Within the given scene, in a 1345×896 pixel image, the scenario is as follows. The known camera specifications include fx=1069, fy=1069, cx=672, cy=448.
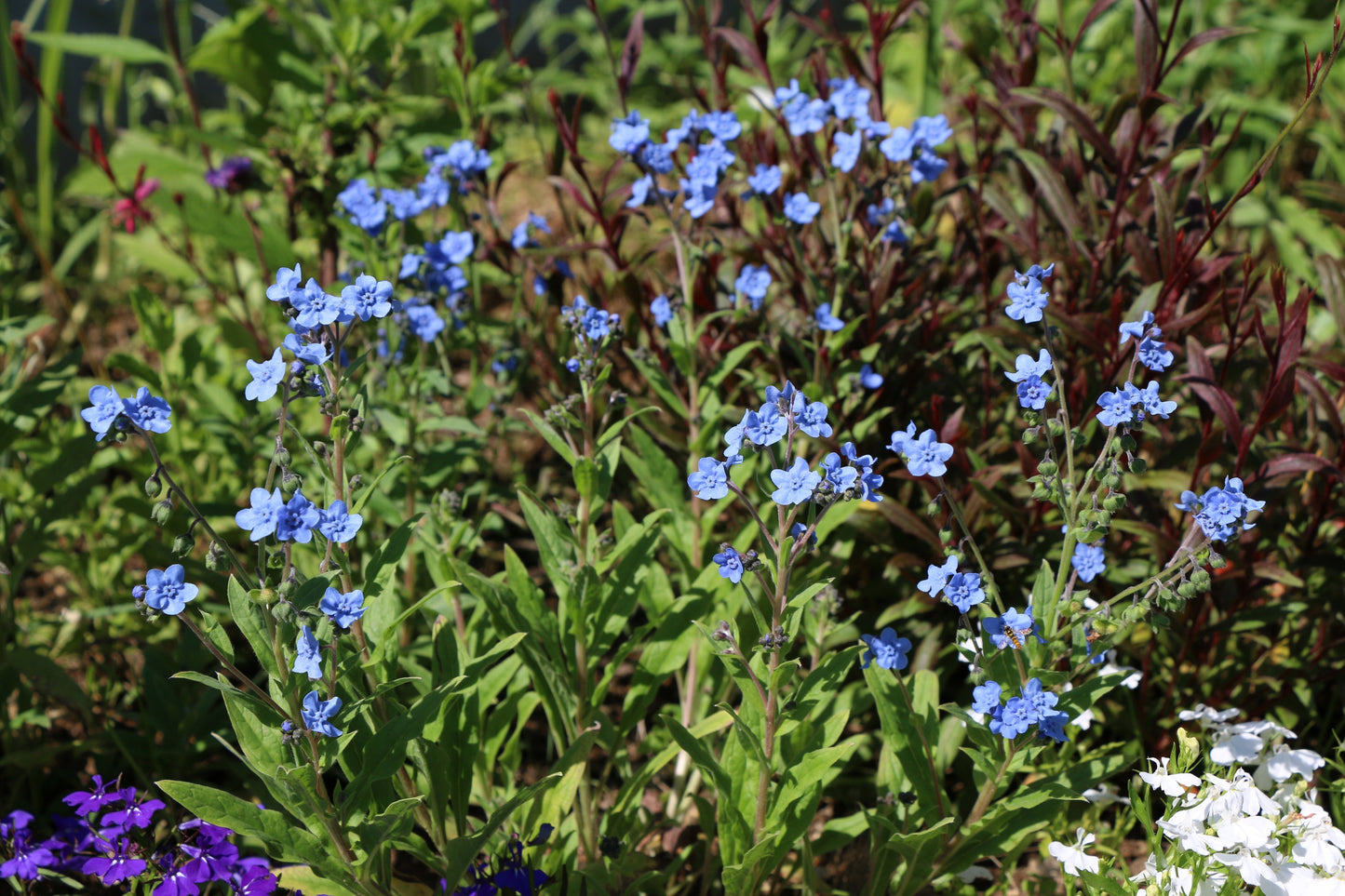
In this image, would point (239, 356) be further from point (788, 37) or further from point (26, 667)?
point (788, 37)

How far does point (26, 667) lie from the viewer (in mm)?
2580

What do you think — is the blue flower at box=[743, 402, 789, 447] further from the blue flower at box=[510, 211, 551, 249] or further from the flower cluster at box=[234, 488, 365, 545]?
the blue flower at box=[510, 211, 551, 249]

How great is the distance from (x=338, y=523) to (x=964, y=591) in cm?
107

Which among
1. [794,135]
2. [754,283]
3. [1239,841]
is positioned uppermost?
[794,135]

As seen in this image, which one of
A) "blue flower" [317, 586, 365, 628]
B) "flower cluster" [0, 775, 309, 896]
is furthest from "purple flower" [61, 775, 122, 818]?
"blue flower" [317, 586, 365, 628]

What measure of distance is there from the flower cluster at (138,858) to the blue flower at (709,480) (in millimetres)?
1169

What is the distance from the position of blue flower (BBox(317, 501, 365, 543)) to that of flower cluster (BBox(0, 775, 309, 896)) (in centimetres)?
79

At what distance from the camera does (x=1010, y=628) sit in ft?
6.23

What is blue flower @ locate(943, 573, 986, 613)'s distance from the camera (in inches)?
74.0

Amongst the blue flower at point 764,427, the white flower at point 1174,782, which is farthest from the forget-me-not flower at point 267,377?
the white flower at point 1174,782

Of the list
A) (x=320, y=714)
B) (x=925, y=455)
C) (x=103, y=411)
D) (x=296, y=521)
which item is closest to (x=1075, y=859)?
(x=925, y=455)

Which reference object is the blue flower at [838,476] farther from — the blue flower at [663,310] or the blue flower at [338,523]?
the blue flower at [663,310]

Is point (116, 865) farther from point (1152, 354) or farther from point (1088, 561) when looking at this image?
point (1152, 354)

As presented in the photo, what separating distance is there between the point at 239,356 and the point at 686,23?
130 inches
